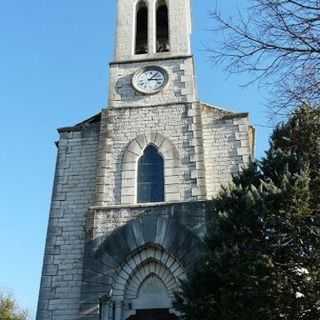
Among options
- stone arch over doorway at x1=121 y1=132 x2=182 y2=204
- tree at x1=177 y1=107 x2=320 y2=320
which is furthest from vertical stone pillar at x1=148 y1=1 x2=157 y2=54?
tree at x1=177 y1=107 x2=320 y2=320

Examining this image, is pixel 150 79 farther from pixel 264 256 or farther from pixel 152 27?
pixel 264 256

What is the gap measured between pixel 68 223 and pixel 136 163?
2.53 metres

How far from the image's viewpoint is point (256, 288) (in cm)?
963

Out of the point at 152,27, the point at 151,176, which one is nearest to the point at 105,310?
the point at 151,176

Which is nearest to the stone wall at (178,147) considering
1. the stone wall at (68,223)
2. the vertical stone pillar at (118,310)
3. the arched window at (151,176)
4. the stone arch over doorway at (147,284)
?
the arched window at (151,176)

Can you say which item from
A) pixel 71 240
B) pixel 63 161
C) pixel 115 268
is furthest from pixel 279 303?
pixel 63 161

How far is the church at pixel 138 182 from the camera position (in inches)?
477

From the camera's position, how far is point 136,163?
14039 mm

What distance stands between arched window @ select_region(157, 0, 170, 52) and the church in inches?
6.6

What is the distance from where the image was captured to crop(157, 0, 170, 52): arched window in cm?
1780

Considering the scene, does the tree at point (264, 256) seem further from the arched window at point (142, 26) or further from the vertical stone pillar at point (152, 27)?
the arched window at point (142, 26)

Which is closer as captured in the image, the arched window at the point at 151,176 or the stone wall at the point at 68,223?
the stone wall at the point at 68,223

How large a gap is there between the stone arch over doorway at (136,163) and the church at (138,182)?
3cm

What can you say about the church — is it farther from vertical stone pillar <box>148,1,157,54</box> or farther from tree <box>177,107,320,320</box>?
tree <box>177,107,320,320</box>
